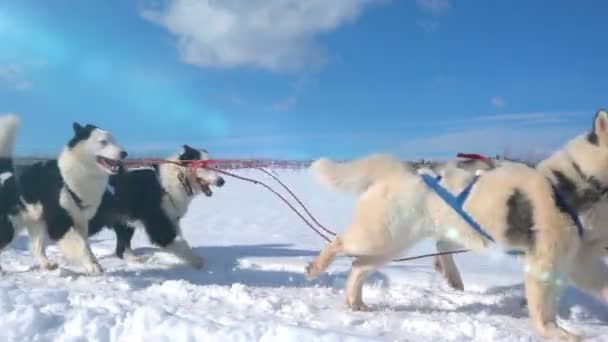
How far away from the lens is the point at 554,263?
3.79 meters

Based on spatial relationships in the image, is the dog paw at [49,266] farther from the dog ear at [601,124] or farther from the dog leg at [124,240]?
the dog ear at [601,124]

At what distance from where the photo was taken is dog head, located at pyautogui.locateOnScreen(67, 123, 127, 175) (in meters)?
5.77

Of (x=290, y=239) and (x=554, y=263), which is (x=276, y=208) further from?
(x=554, y=263)

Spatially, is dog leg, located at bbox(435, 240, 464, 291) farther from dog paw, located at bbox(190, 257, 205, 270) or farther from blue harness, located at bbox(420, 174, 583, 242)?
dog paw, located at bbox(190, 257, 205, 270)

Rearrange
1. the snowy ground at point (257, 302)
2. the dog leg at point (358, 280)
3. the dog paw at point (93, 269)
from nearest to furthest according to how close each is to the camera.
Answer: the snowy ground at point (257, 302) < the dog leg at point (358, 280) < the dog paw at point (93, 269)

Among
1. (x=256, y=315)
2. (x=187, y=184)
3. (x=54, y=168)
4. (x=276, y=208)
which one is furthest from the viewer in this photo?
(x=276, y=208)

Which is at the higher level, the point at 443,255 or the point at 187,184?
the point at 187,184

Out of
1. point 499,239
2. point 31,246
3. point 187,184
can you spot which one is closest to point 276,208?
point 187,184

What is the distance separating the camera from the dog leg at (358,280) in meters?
4.34

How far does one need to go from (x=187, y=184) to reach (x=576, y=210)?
3954 millimetres

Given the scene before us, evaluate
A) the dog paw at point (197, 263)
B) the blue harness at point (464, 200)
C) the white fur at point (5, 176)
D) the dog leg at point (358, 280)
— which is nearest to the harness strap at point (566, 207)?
the blue harness at point (464, 200)

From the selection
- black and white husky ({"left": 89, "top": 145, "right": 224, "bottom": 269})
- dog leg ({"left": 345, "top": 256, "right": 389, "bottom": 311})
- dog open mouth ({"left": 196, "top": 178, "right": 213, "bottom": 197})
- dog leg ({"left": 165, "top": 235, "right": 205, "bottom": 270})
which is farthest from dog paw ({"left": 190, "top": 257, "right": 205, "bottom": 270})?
dog leg ({"left": 345, "top": 256, "right": 389, "bottom": 311})

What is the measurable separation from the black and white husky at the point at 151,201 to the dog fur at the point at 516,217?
2546 millimetres

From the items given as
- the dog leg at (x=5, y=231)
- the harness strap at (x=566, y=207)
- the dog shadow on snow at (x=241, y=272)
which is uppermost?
the harness strap at (x=566, y=207)
